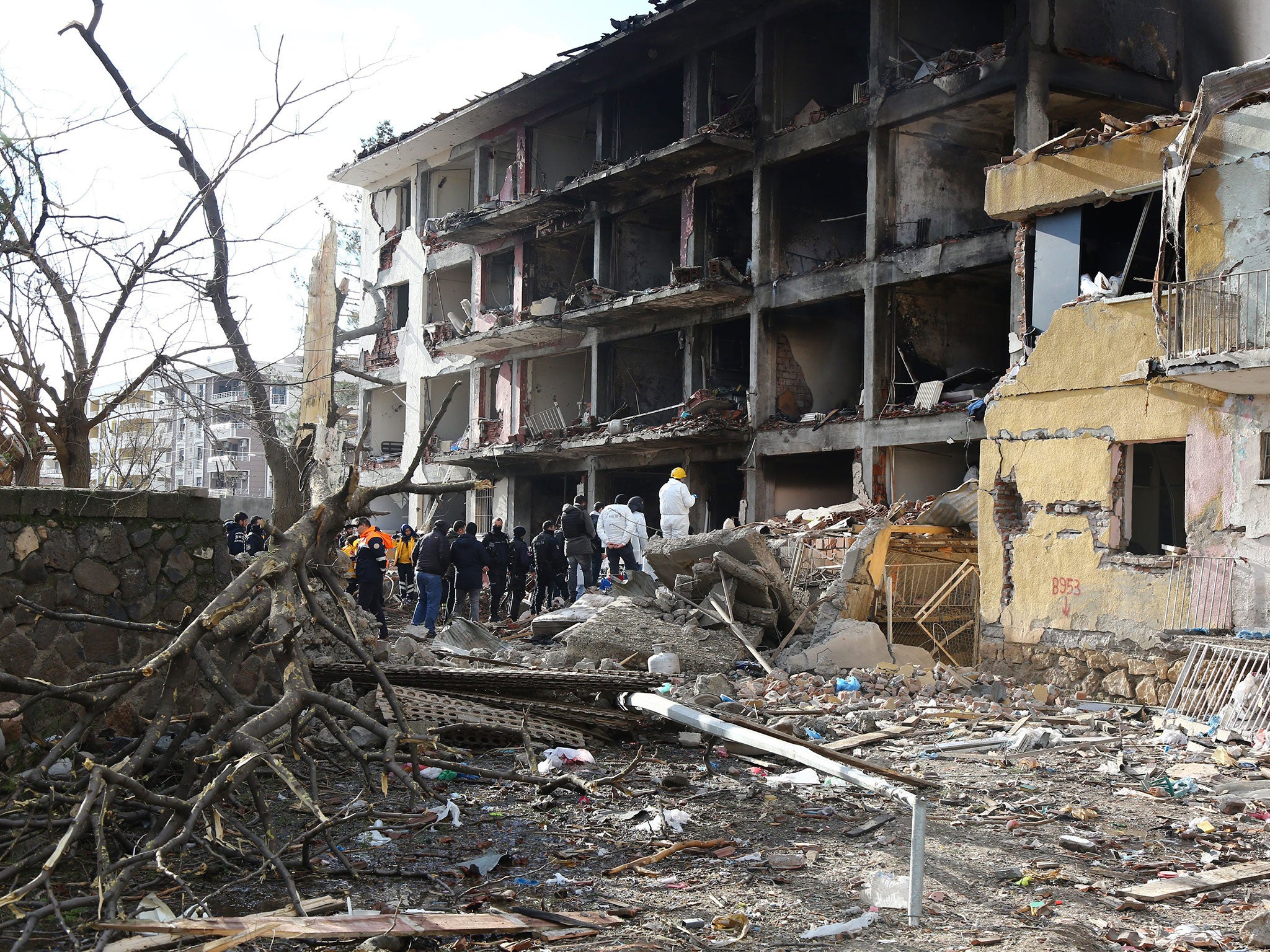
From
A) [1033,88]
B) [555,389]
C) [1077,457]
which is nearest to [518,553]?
[1077,457]

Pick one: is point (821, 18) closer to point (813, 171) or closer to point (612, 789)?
point (813, 171)

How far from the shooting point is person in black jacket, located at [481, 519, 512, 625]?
62.5 ft

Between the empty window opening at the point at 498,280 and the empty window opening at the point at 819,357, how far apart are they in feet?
35.9

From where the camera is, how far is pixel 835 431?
23344mm

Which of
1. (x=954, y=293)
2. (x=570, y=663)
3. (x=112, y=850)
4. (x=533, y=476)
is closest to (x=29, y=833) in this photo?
(x=112, y=850)

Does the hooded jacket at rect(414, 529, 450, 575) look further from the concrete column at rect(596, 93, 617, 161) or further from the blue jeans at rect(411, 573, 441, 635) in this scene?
the concrete column at rect(596, 93, 617, 161)

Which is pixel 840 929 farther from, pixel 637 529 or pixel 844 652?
pixel 637 529

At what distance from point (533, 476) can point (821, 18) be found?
1432cm

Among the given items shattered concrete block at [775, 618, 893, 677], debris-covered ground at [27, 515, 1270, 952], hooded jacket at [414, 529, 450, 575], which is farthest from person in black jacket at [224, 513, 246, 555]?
shattered concrete block at [775, 618, 893, 677]

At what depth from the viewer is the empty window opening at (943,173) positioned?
22.7m

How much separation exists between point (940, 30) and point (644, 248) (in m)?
9.50

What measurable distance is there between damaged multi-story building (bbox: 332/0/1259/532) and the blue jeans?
8572 mm

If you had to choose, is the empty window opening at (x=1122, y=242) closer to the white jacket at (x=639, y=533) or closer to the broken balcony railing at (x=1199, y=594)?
the broken balcony railing at (x=1199, y=594)

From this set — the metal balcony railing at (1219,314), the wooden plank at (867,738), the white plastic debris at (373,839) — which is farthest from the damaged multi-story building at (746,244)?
the white plastic debris at (373,839)
